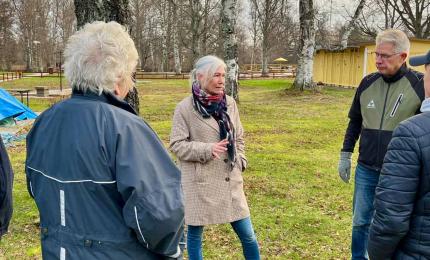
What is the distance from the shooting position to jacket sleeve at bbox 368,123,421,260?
6.79ft

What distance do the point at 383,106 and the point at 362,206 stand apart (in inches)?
32.0

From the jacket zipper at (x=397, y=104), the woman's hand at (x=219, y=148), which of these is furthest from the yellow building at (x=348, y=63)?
the woman's hand at (x=219, y=148)

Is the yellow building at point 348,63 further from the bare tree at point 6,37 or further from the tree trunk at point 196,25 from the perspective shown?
the bare tree at point 6,37

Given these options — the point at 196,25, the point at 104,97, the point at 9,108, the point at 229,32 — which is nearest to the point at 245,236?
the point at 104,97

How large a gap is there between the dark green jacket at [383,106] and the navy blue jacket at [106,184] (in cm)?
205

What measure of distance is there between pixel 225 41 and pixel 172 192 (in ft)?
43.3

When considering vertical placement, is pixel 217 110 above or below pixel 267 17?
below

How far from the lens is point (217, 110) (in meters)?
3.52

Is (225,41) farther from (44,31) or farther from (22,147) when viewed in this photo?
(44,31)

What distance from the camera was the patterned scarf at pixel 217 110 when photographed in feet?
11.4

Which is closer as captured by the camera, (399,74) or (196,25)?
(399,74)

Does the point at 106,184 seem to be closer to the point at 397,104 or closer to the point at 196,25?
the point at 397,104

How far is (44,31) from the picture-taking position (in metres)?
60.4

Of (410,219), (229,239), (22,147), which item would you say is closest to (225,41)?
(22,147)
